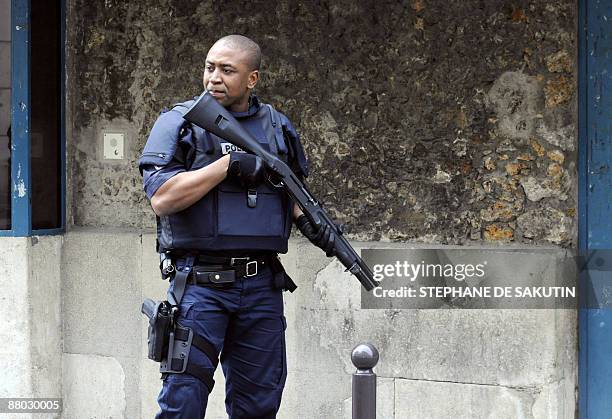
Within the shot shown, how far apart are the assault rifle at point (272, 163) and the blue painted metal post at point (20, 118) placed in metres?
Result: 1.94

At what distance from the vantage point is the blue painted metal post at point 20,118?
5.60m

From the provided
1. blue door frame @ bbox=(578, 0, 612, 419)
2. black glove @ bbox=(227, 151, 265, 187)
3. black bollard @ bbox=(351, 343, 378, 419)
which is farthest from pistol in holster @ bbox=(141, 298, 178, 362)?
blue door frame @ bbox=(578, 0, 612, 419)

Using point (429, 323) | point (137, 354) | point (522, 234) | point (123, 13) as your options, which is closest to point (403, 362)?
point (429, 323)

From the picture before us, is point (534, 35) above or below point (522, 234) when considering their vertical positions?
above

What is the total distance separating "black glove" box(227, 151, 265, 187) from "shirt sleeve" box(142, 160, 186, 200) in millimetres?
202

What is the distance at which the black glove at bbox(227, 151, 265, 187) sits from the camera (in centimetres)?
394

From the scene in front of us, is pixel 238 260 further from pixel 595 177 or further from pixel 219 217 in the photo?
pixel 595 177

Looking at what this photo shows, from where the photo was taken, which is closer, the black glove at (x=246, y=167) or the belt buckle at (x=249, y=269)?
the black glove at (x=246, y=167)

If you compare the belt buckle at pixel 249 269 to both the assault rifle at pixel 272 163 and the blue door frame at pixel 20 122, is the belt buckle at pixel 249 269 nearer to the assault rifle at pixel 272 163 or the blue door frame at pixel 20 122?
the assault rifle at pixel 272 163

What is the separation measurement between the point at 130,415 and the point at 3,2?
224 centimetres

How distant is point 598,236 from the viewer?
505cm

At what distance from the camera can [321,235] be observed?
423 centimetres

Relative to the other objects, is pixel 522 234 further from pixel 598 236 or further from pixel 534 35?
pixel 534 35

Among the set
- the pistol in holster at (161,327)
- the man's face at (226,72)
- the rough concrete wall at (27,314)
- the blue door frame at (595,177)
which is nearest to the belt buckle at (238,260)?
the pistol in holster at (161,327)
